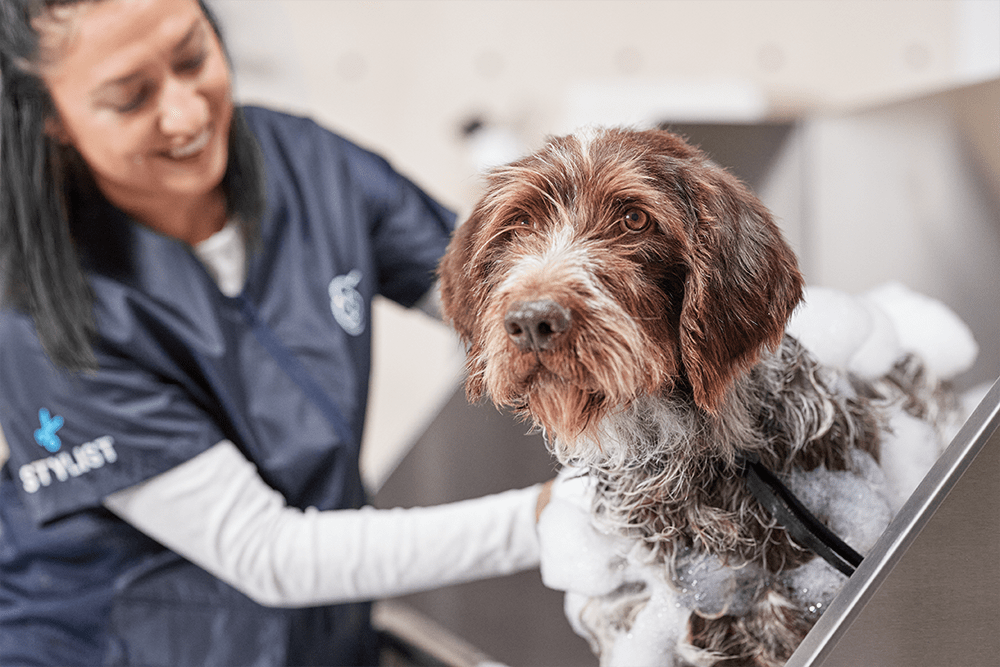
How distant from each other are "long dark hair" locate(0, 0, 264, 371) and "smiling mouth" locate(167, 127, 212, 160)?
4.2 inches

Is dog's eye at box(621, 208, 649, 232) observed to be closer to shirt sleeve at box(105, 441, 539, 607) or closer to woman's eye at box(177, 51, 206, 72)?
shirt sleeve at box(105, 441, 539, 607)

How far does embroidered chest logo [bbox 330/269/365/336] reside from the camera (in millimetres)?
970

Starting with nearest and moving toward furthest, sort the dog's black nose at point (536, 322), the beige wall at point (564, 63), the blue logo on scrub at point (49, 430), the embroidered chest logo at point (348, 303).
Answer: the dog's black nose at point (536, 322)
the blue logo on scrub at point (49, 430)
the embroidered chest logo at point (348, 303)
the beige wall at point (564, 63)

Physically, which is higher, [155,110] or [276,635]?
[155,110]

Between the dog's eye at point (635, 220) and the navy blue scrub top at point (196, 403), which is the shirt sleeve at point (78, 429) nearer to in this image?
the navy blue scrub top at point (196, 403)

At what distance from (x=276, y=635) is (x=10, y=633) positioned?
0.36m

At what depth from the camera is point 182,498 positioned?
0.84 metres

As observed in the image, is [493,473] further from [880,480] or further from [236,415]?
[880,480]

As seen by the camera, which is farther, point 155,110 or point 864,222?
point 864,222

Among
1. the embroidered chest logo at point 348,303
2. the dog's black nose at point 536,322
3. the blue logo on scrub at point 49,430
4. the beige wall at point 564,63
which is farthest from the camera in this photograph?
the beige wall at point 564,63

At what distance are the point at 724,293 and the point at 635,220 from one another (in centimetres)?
9

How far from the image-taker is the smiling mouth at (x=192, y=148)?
82 centimetres

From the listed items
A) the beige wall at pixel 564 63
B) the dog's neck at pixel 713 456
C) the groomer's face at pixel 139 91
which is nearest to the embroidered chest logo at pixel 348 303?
the groomer's face at pixel 139 91

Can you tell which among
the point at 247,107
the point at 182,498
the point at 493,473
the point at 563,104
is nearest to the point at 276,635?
the point at 182,498
